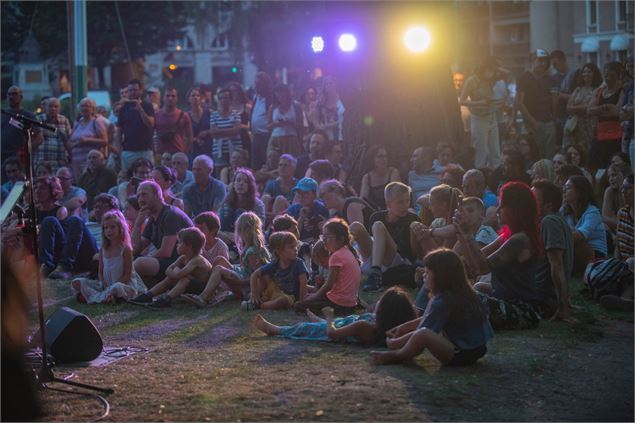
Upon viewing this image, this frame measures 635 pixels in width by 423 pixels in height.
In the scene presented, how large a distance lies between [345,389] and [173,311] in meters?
4.16

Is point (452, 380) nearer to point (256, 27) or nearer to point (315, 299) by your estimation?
point (315, 299)

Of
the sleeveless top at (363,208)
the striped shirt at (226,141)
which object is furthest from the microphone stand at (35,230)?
the striped shirt at (226,141)

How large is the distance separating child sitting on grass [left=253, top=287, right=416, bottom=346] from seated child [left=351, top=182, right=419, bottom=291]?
245 centimetres

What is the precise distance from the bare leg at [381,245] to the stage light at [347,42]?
17.5ft

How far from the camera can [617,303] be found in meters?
10.6

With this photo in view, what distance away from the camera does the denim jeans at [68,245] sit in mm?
13656

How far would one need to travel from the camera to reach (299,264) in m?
11.0

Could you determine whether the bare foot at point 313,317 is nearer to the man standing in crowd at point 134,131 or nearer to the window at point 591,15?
the man standing in crowd at point 134,131

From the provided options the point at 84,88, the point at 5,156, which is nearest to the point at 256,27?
the point at 84,88

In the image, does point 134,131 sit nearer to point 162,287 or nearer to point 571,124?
point 571,124

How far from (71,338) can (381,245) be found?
423 centimetres

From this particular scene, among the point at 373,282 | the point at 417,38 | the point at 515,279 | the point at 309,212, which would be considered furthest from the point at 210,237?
the point at 417,38

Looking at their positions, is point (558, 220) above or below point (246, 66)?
below

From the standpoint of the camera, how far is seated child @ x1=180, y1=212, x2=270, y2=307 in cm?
1146
